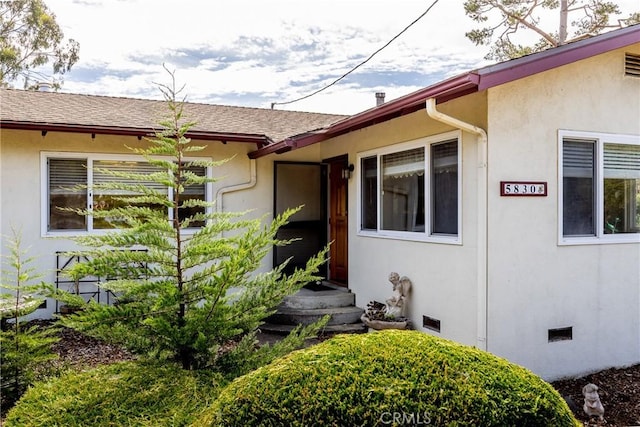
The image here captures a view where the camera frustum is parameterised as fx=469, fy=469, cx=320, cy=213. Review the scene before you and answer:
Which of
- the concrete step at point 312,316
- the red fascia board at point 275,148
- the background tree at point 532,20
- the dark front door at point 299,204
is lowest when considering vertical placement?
the concrete step at point 312,316

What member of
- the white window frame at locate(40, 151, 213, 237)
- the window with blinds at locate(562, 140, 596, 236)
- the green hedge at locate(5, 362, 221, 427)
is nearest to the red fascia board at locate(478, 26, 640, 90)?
the window with blinds at locate(562, 140, 596, 236)

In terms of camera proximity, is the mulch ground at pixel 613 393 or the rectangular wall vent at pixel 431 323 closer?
the mulch ground at pixel 613 393

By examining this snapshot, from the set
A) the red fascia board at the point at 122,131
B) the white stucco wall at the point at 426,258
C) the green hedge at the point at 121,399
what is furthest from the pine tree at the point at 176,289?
the red fascia board at the point at 122,131

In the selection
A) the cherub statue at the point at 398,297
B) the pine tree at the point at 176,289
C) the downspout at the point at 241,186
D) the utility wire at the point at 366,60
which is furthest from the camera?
the utility wire at the point at 366,60

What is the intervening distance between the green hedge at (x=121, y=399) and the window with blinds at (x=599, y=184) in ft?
14.4

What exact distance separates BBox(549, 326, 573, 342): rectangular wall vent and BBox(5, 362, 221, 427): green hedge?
3957mm

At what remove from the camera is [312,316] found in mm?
6707

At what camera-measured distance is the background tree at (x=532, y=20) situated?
14.4m

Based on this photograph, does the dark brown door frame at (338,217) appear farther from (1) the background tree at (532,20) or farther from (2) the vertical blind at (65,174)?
(1) the background tree at (532,20)

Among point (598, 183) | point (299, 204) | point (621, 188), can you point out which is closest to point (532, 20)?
point (299, 204)

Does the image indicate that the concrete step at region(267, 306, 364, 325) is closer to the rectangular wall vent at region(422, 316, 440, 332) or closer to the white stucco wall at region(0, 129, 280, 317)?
the rectangular wall vent at region(422, 316, 440, 332)

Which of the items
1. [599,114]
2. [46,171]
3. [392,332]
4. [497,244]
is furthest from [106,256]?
[599,114]

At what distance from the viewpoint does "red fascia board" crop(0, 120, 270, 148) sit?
6.45 metres

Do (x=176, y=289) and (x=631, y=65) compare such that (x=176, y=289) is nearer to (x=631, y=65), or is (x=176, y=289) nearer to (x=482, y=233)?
(x=482, y=233)
